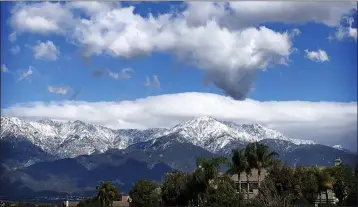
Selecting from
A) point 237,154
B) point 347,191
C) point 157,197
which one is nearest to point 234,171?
point 237,154

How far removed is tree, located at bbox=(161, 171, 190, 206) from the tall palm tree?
15319 millimetres

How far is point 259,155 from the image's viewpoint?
78500 mm

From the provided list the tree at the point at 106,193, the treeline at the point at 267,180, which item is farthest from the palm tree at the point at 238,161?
the tree at the point at 106,193

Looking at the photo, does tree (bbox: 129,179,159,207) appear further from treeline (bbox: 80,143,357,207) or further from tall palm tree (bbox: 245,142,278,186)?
tall palm tree (bbox: 245,142,278,186)

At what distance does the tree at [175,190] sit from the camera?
94.8m

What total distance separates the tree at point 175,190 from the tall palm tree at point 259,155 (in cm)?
1532

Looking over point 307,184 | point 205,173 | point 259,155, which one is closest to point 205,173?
point 205,173

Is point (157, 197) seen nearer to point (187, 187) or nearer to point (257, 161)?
point (187, 187)

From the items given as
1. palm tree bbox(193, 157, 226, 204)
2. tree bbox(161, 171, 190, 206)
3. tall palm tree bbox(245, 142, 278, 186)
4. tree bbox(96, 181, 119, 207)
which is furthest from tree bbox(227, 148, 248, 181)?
tree bbox(96, 181, 119, 207)

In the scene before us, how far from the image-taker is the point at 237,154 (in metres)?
79.1

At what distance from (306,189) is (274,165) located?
17.8 ft

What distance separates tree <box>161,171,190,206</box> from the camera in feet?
311

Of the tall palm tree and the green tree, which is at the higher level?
the tall palm tree

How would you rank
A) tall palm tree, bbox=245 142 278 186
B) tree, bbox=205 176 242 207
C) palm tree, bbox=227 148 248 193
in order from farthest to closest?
palm tree, bbox=227 148 248 193 → tall palm tree, bbox=245 142 278 186 → tree, bbox=205 176 242 207
